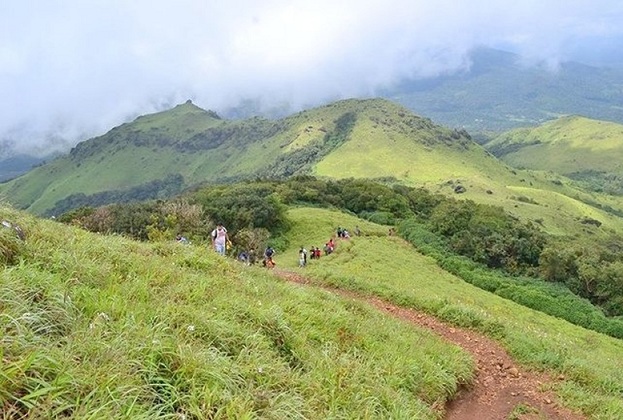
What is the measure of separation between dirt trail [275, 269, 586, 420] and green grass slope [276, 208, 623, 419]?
1.40 feet

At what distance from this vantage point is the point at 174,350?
6094 millimetres

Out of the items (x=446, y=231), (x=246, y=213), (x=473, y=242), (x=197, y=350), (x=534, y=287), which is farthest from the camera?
(x=446, y=231)

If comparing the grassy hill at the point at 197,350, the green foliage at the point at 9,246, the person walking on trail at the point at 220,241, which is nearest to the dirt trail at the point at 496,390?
the grassy hill at the point at 197,350

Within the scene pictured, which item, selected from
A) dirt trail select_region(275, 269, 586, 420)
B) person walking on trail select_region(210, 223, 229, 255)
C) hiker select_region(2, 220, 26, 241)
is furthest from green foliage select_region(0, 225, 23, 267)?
person walking on trail select_region(210, 223, 229, 255)

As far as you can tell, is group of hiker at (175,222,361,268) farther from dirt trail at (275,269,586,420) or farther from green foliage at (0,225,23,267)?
dirt trail at (275,269,586,420)

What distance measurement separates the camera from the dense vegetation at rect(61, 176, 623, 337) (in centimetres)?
4041

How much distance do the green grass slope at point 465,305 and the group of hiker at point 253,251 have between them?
1.02m

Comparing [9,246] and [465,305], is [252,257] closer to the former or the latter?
[465,305]

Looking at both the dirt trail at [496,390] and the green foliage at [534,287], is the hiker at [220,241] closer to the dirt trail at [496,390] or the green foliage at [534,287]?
the dirt trail at [496,390]

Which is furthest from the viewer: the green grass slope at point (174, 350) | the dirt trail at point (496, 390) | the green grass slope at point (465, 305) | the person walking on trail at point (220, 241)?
the person walking on trail at point (220, 241)

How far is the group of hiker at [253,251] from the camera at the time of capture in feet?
77.5

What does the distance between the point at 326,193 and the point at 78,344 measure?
7821 centimetres

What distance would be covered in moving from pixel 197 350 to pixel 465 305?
16371mm

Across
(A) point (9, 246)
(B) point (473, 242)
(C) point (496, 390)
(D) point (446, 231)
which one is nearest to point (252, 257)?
(B) point (473, 242)
